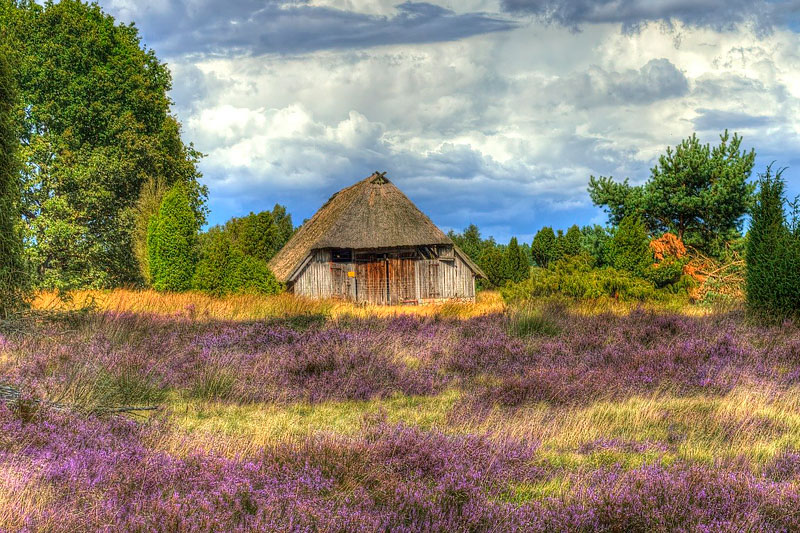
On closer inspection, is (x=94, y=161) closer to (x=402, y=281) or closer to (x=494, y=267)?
(x=402, y=281)

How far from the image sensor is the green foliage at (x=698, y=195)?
81.4ft

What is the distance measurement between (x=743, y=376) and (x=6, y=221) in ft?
51.5

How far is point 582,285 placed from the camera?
19.8 meters

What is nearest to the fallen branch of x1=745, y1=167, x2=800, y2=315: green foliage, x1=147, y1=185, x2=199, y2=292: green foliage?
x1=745, y1=167, x2=800, y2=315: green foliage

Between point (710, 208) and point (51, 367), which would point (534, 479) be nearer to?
point (51, 367)

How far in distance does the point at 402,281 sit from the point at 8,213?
18.2 metres

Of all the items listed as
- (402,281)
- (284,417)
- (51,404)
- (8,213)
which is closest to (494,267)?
(402,281)

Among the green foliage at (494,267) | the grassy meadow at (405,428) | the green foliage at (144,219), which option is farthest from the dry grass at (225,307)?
the green foliage at (494,267)

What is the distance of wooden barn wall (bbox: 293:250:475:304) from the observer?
3059 centimetres

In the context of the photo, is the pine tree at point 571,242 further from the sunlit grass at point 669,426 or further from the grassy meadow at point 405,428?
the sunlit grass at point 669,426

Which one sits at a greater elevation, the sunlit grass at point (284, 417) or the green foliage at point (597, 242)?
the green foliage at point (597, 242)

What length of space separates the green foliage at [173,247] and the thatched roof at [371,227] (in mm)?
4600

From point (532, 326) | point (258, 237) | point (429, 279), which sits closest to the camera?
point (532, 326)

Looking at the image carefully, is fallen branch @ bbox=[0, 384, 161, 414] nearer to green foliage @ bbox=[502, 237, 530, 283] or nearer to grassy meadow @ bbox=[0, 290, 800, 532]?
grassy meadow @ bbox=[0, 290, 800, 532]
